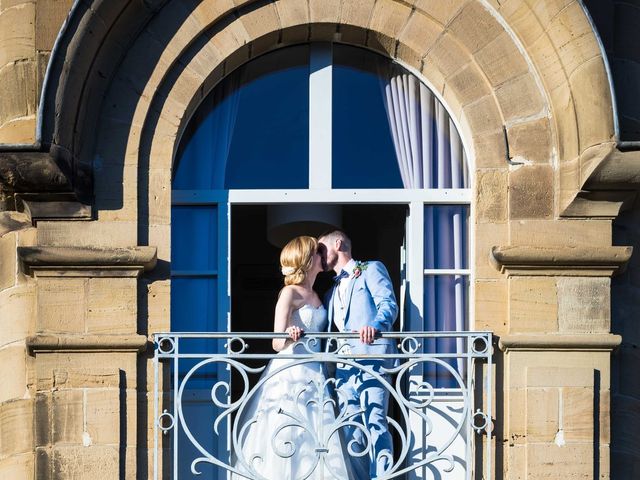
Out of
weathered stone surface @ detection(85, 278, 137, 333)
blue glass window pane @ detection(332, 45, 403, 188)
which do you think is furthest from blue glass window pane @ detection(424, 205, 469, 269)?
weathered stone surface @ detection(85, 278, 137, 333)

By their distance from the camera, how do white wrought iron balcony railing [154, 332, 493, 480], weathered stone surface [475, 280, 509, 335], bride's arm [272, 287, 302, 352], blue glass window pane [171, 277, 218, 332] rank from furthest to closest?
Answer: blue glass window pane [171, 277, 218, 332] < bride's arm [272, 287, 302, 352] < weathered stone surface [475, 280, 509, 335] < white wrought iron balcony railing [154, 332, 493, 480]

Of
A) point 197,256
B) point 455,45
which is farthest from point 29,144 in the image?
point 455,45

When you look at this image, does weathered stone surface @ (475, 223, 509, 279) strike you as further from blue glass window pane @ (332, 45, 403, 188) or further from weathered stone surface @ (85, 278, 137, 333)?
weathered stone surface @ (85, 278, 137, 333)

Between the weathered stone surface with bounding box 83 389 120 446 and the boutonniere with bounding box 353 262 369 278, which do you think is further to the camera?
the boutonniere with bounding box 353 262 369 278

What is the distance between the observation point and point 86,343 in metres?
8.52

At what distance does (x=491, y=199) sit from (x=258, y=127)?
1.43 m

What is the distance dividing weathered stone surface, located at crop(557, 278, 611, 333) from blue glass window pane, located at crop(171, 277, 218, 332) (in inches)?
73.3

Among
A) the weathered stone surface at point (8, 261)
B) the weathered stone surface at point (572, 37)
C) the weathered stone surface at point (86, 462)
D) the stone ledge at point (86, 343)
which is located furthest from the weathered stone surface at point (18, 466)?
the weathered stone surface at point (572, 37)

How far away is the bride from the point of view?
8383 mm

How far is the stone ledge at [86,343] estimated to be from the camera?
8.52 metres

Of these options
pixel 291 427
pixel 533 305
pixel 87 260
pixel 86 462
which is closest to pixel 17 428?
pixel 86 462

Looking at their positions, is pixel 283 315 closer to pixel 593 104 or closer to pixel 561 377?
pixel 561 377

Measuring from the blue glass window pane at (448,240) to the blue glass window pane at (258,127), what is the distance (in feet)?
2.49

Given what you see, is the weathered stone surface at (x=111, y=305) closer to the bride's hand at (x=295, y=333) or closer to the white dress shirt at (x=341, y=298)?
the bride's hand at (x=295, y=333)
